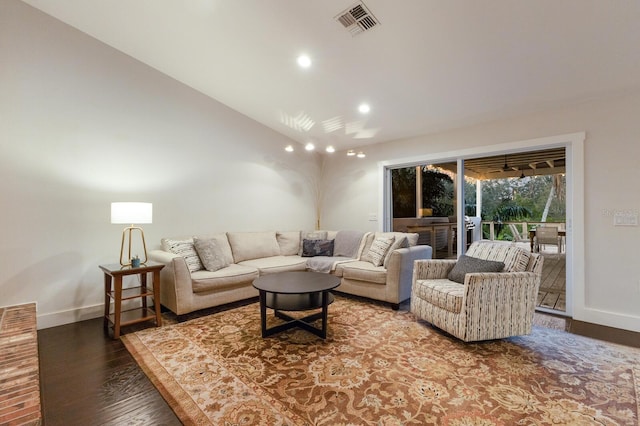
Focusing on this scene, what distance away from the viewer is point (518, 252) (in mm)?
2789

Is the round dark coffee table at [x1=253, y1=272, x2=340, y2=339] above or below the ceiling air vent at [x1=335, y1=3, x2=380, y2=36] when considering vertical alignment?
below

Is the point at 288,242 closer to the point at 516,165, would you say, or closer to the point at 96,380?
the point at 96,380

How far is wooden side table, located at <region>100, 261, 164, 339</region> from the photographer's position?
8.95 feet

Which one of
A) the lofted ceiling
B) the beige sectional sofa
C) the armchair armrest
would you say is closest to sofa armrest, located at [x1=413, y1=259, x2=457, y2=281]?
the beige sectional sofa

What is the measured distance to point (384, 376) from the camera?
81.7 inches

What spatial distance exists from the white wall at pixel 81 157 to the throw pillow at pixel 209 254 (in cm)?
53

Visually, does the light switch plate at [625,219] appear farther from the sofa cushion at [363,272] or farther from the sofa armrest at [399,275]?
the sofa cushion at [363,272]

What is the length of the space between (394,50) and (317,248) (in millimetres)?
2881

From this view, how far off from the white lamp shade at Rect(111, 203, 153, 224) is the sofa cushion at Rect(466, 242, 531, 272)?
139 inches

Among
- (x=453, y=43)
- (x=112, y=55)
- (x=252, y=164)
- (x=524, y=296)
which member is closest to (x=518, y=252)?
(x=524, y=296)

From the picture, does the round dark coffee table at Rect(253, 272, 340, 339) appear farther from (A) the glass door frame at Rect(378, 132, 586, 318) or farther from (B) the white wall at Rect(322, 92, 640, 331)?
(B) the white wall at Rect(322, 92, 640, 331)

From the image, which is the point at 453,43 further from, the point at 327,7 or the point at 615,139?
the point at 615,139

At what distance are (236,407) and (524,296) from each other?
2.53 m

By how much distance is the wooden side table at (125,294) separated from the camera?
2.73 metres
